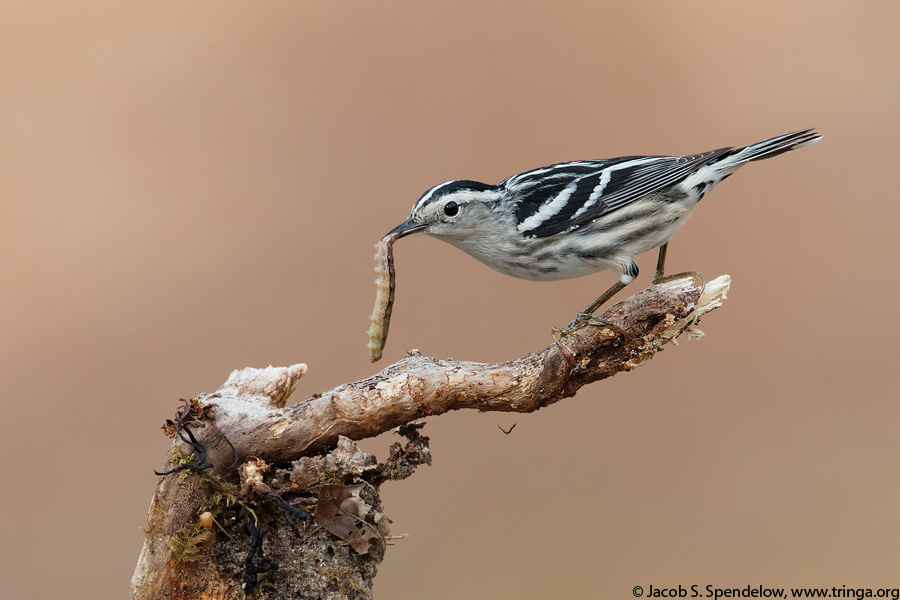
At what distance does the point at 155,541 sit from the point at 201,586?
0.25m

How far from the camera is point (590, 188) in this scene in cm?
396

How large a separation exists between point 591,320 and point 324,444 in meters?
1.22

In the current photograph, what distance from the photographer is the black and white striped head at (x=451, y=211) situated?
4012 mm

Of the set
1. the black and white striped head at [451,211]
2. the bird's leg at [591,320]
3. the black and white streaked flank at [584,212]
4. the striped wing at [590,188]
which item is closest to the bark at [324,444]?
the bird's leg at [591,320]

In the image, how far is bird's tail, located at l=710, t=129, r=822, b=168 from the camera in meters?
3.78

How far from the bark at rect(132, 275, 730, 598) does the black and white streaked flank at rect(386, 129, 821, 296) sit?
0.72m

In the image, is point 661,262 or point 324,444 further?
point 661,262

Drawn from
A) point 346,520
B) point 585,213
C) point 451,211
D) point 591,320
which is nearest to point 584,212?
point 585,213

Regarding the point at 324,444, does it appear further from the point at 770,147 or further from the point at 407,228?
the point at 770,147

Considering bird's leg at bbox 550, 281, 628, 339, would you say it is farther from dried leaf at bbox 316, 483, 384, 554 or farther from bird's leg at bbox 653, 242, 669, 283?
dried leaf at bbox 316, 483, 384, 554

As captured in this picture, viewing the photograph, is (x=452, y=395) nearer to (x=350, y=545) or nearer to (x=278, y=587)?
(x=350, y=545)

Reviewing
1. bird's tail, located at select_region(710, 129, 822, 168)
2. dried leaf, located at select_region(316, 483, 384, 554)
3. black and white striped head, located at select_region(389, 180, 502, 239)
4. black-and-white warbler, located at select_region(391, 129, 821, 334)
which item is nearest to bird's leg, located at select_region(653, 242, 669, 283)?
black-and-white warbler, located at select_region(391, 129, 821, 334)

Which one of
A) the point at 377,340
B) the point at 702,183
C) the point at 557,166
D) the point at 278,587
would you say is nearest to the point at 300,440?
the point at 278,587

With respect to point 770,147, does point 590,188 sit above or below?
below
